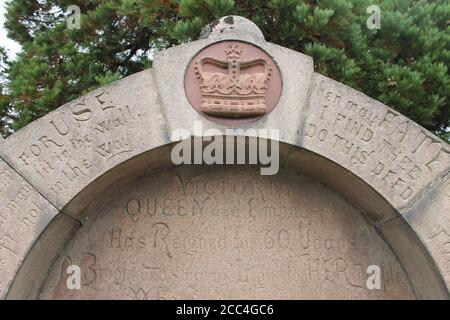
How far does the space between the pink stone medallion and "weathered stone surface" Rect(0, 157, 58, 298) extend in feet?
3.83

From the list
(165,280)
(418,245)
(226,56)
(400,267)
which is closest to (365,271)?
(400,267)

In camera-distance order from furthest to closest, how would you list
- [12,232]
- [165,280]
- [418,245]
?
[165,280], [418,245], [12,232]

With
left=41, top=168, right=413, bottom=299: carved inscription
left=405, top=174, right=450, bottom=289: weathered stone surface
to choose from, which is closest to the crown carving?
left=41, top=168, right=413, bottom=299: carved inscription

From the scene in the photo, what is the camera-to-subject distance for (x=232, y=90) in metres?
3.69

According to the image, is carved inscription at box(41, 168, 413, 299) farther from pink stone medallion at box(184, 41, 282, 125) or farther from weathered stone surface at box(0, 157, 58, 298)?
pink stone medallion at box(184, 41, 282, 125)

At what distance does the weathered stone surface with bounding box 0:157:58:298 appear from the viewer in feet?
11.2

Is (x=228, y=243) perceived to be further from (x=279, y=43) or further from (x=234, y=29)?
(x=279, y=43)

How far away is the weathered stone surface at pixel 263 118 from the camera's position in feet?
12.1

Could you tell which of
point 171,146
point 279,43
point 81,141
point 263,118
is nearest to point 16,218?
point 81,141

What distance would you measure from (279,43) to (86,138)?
2.40 meters

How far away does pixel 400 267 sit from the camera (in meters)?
4.01

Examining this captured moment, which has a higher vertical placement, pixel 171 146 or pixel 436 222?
pixel 171 146

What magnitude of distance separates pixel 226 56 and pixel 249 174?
2.98 feet

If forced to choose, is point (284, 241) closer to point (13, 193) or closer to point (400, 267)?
point (400, 267)
